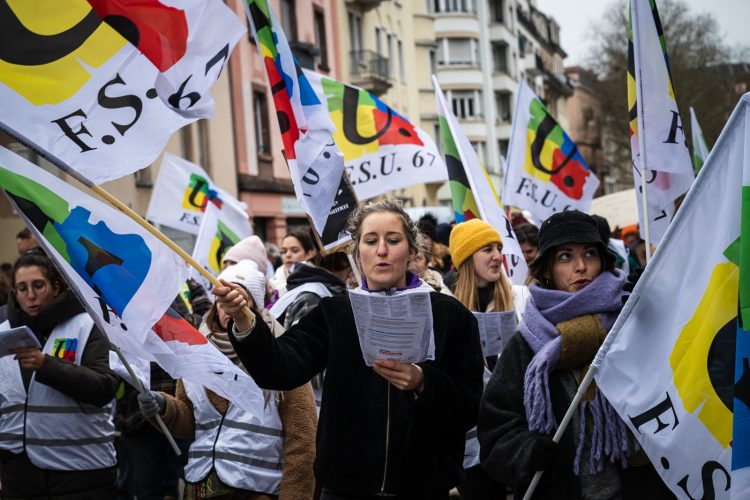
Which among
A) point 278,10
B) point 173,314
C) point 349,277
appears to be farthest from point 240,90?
point 173,314

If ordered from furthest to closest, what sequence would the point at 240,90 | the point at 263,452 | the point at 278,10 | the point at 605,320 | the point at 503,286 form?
the point at 278,10 → the point at 240,90 → the point at 503,286 → the point at 263,452 → the point at 605,320

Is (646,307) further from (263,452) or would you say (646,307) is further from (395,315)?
(263,452)

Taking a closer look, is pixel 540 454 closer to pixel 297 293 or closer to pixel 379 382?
pixel 379 382

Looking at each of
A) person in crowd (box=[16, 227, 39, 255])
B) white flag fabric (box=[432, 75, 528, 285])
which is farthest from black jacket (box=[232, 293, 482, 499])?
person in crowd (box=[16, 227, 39, 255])

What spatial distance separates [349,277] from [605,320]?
249cm

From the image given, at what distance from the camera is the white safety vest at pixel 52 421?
515cm

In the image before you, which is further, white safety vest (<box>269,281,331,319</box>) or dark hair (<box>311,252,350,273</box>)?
dark hair (<box>311,252,350,273</box>)

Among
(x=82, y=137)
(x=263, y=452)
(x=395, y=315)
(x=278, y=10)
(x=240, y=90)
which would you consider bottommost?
(x=263, y=452)

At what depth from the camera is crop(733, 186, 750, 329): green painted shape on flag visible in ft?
10.2

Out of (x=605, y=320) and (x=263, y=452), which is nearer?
(x=605, y=320)

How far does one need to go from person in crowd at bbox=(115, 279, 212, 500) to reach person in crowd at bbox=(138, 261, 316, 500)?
1.68m

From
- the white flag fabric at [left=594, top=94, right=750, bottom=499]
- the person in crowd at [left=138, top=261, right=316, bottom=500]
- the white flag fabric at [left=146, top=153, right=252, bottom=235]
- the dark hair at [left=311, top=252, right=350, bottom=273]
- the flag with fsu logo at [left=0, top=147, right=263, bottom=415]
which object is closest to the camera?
the white flag fabric at [left=594, top=94, right=750, bottom=499]

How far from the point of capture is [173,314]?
4488mm

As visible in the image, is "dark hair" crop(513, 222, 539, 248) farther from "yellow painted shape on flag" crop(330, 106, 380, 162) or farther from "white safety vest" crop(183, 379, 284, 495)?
"white safety vest" crop(183, 379, 284, 495)
